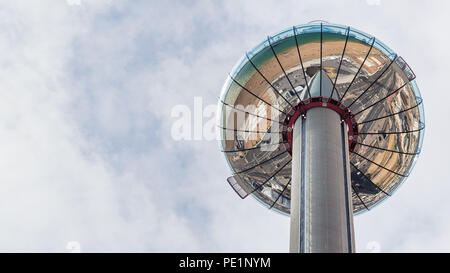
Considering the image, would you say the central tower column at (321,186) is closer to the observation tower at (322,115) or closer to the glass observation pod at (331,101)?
the observation tower at (322,115)

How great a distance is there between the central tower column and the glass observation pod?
1333 mm

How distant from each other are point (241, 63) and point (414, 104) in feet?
28.9

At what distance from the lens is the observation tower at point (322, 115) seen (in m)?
22.1

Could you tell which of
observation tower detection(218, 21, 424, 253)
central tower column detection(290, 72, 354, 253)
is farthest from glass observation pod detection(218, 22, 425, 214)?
central tower column detection(290, 72, 354, 253)

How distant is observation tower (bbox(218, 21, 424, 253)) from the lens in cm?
2211

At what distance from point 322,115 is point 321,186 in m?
4.18

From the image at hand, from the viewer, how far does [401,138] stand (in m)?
25.8

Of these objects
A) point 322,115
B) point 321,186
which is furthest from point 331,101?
point 321,186

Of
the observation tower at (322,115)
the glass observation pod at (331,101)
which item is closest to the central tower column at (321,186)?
the observation tower at (322,115)

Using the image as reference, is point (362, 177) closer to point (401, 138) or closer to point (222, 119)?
point (401, 138)

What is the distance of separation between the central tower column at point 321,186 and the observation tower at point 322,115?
58 mm

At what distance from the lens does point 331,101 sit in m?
23.4

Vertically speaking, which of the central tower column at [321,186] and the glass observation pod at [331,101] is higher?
the glass observation pod at [331,101]
